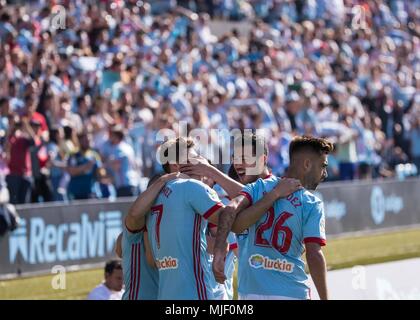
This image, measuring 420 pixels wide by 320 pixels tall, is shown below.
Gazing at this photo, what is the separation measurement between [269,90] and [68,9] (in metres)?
4.74

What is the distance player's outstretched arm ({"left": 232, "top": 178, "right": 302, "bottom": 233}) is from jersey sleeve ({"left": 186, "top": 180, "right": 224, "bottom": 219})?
0.16m

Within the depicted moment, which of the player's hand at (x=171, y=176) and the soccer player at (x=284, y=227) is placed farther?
the player's hand at (x=171, y=176)

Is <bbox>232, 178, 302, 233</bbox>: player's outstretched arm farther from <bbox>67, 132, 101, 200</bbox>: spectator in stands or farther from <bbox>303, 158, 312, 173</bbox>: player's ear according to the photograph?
<bbox>67, 132, 101, 200</bbox>: spectator in stands

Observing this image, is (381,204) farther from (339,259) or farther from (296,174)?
(296,174)

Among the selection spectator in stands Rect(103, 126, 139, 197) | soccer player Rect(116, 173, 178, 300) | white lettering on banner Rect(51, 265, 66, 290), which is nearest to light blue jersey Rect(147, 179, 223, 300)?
soccer player Rect(116, 173, 178, 300)

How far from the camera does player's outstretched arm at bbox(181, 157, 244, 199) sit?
7012mm

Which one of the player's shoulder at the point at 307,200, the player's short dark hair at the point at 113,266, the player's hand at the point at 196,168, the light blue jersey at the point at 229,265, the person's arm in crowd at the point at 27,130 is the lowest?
the player's short dark hair at the point at 113,266

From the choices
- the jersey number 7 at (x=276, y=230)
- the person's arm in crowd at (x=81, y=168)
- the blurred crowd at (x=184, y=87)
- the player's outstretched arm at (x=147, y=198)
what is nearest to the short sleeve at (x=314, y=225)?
the jersey number 7 at (x=276, y=230)

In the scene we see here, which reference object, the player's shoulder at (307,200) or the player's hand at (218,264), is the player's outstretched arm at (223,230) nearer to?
the player's hand at (218,264)

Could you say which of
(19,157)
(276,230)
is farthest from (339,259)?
(276,230)

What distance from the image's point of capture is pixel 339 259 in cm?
1631

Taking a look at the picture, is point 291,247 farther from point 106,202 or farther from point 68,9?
point 68,9

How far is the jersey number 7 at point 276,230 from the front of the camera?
6738mm
